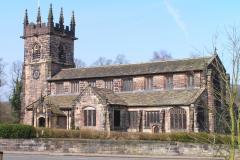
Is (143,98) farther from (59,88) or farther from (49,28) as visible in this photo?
(49,28)

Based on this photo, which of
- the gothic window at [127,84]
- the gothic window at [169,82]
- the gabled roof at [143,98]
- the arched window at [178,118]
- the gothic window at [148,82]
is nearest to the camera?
the arched window at [178,118]

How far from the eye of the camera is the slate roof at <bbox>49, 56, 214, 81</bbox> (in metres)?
52.7

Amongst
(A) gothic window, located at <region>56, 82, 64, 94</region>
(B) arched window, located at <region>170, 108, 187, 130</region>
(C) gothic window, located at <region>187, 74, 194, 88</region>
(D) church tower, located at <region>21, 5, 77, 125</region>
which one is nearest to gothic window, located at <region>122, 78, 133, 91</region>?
(C) gothic window, located at <region>187, 74, 194, 88</region>

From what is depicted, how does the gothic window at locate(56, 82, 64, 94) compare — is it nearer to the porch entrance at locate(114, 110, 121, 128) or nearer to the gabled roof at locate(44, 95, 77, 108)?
the gabled roof at locate(44, 95, 77, 108)

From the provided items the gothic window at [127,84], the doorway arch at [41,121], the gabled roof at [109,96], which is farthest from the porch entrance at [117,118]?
the doorway arch at [41,121]

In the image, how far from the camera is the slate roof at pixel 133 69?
173ft

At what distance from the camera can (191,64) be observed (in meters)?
52.7

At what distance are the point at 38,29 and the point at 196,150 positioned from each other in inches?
1528

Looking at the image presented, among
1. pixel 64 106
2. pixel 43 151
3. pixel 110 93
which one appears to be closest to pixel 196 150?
pixel 43 151

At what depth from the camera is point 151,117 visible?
51906 millimetres

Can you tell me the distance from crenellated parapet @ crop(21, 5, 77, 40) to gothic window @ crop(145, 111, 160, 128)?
854 inches

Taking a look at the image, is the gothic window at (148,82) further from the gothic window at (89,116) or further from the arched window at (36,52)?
the arched window at (36,52)

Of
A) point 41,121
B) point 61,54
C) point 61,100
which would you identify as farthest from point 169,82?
point 61,54

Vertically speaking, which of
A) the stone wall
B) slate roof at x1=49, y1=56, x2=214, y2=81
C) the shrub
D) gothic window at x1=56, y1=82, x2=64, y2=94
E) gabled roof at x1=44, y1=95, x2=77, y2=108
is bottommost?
the stone wall
